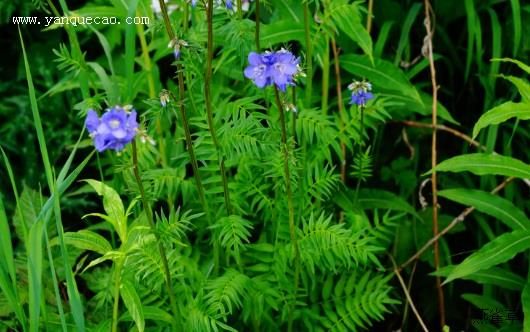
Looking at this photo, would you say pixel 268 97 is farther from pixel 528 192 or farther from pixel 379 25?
pixel 528 192

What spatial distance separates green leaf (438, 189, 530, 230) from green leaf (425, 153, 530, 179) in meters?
0.16

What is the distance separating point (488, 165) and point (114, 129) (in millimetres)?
1130

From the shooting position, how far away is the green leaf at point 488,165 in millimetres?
1950

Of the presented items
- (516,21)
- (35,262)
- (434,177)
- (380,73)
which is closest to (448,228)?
(434,177)

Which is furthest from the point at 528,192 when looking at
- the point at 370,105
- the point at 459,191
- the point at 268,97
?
the point at 268,97

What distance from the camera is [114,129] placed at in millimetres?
1288

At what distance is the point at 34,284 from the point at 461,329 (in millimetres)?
1562

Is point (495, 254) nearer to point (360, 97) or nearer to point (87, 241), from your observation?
point (360, 97)

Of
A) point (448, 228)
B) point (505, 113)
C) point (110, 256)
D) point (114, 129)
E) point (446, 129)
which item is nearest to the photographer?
point (114, 129)

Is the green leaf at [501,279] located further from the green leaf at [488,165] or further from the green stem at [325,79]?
the green stem at [325,79]

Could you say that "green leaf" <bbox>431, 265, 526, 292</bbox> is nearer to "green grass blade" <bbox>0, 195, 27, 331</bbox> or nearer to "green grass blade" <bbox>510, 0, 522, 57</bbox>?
"green grass blade" <bbox>510, 0, 522, 57</bbox>

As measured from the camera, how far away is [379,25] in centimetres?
266

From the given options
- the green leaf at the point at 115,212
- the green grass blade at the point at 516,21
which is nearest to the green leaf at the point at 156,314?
the green leaf at the point at 115,212

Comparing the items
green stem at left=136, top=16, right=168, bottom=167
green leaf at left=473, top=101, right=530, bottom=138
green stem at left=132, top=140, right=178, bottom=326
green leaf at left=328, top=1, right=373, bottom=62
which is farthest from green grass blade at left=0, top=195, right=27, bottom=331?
green leaf at left=473, top=101, right=530, bottom=138
